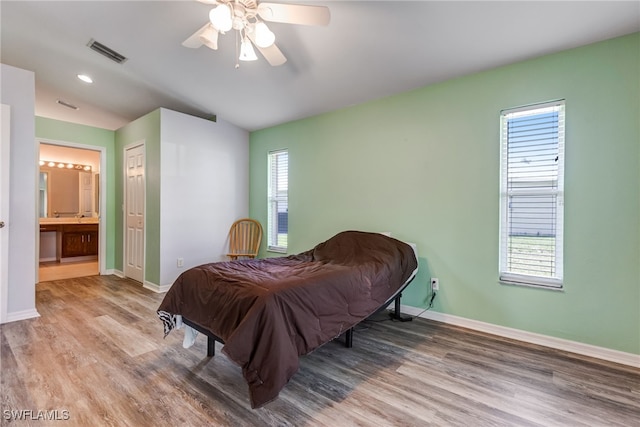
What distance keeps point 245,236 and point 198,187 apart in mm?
1043

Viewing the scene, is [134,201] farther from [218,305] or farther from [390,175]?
[390,175]

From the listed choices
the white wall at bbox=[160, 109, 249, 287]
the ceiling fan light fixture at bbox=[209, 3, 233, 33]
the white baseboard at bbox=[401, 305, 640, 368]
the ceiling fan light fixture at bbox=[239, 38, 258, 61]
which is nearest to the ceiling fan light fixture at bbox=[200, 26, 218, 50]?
the ceiling fan light fixture at bbox=[239, 38, 258, 61]

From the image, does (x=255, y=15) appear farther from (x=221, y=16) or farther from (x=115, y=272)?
(x=115, y=272)

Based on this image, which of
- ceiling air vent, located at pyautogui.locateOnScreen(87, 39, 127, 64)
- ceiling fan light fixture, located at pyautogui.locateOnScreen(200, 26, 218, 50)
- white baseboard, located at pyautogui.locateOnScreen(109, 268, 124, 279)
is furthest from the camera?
white baseboard, located at pyautogui.locateOnScreen(109, 268, 124, 279)

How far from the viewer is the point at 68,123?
4.50 m

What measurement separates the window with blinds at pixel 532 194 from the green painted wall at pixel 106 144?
5580mm

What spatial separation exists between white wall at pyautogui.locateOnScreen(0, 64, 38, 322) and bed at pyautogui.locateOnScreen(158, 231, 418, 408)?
1926 millimetres

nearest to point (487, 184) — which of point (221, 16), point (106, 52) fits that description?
point (221, 16)

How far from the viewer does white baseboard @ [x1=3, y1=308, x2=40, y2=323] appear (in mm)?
2820

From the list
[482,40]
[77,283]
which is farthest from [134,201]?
[482,40]

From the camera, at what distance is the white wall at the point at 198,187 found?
12.7 feet

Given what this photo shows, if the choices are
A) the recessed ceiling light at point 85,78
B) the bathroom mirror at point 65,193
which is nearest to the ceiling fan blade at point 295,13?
→ the recessed ceiling light at point 85,78

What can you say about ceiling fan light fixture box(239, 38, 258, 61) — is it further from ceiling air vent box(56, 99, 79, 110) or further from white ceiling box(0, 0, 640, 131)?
ceiling air vent box(56, 99, 79, 110)

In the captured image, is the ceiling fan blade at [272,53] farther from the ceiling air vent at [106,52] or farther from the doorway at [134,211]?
the doorway at [134,211]
